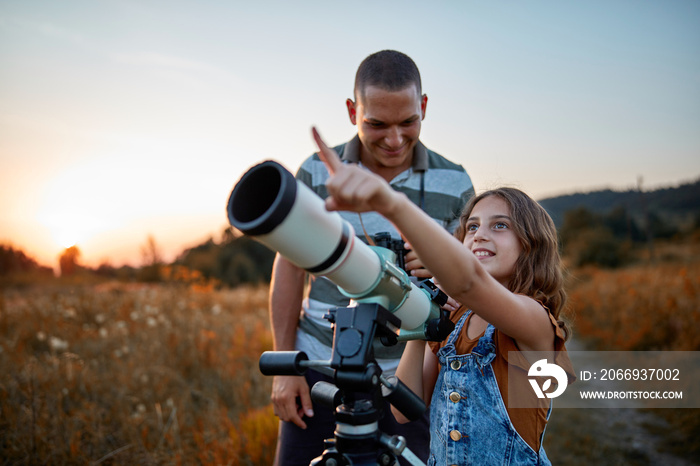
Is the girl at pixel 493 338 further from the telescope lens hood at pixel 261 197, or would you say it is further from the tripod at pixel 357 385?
the telescope lens hood at pixel 261 197

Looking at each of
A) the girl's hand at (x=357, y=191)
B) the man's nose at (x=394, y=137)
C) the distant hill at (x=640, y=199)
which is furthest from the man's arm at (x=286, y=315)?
the distant hill at (x=640, y=199)

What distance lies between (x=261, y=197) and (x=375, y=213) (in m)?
1.62

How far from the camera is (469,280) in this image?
4.33ft

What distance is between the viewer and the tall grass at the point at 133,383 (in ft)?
11.5

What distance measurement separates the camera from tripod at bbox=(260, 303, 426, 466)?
4.29 feet

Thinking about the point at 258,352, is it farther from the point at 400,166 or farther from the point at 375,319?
the point at 375,319

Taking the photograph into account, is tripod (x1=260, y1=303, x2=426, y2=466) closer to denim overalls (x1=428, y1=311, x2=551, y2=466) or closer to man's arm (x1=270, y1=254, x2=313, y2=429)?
denim overalls (x1=428, y1=311, x2=551, y2=466)

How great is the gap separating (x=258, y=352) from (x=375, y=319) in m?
5.24

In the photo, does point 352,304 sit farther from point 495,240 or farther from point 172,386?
point 172,386

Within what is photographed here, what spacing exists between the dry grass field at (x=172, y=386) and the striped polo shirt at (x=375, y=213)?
80 cm

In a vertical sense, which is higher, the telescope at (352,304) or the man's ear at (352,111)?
the man's ear at (352,111)

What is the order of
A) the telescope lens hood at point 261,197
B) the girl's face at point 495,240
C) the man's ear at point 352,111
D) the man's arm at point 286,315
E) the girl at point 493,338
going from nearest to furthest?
the telescope lens hood at point 261,197 < the girl at point 493,338 < the girl's face at point 495,240 < the man's arm at point 286,315 < the man's ear at point 352,111

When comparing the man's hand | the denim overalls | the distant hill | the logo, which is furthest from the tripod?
the distant hill

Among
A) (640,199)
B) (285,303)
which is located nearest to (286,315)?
(285,303)
